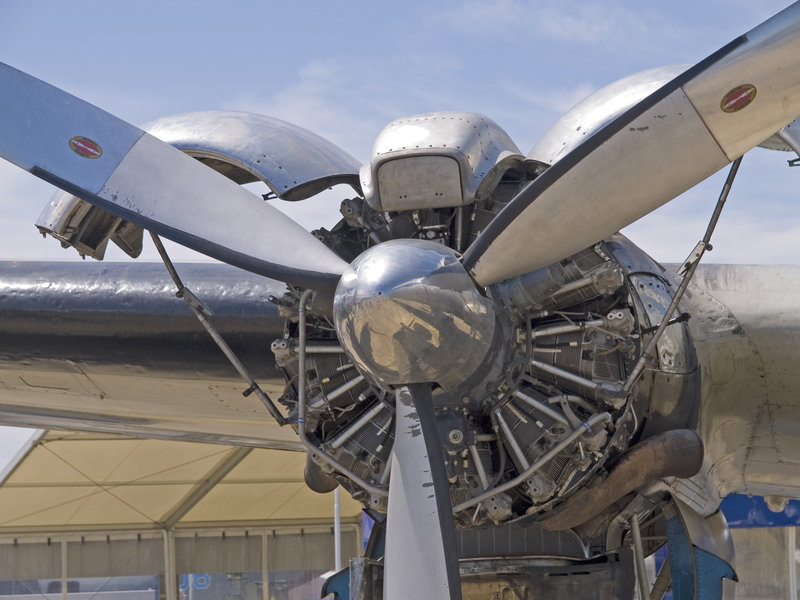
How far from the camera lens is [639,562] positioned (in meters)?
8.62

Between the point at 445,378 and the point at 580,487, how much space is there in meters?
1.50

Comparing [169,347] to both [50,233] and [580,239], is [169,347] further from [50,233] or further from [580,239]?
[580,239]

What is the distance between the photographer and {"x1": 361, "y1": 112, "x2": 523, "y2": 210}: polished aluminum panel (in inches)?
316

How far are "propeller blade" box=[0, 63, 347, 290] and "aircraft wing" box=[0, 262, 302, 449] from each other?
88.9 inches

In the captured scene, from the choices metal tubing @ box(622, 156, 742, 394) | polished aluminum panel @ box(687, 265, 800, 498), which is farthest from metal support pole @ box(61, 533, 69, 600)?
metal tubing @ box(622, 156, 742, 394)

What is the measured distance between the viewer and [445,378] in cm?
742

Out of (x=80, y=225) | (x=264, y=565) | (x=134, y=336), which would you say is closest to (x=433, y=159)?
(x=80, y=225)

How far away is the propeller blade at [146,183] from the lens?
8141 millimetres

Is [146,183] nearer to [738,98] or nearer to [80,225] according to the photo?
[80,225]

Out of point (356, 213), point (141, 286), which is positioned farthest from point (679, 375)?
point (141, 286)

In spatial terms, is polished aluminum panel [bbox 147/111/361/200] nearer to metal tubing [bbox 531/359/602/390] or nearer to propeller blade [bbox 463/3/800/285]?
propeller blade [bbox 463/3/800/285]

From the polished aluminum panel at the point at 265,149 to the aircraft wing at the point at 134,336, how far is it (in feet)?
5.83

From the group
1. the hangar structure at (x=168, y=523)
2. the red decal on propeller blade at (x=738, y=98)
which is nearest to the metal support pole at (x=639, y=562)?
the red decal on propeller blade at (x=738, y=98)

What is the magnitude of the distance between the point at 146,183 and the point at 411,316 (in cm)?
248
